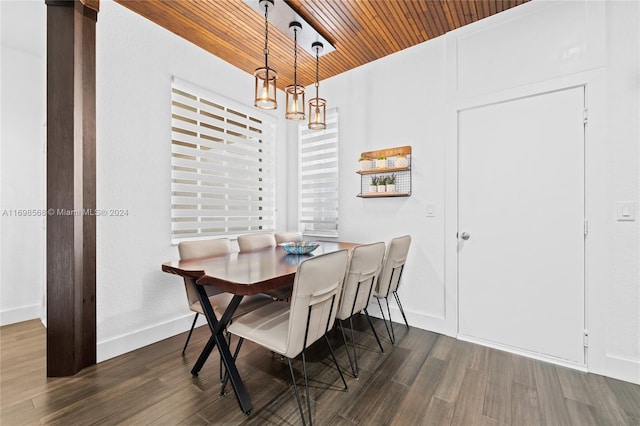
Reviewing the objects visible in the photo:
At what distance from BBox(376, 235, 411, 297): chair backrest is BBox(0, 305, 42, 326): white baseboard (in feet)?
12.0

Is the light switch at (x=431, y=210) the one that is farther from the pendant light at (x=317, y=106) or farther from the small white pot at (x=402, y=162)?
the pendant light at (x=317, y=106)

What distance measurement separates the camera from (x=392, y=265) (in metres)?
2.32

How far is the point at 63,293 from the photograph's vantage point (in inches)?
76.1

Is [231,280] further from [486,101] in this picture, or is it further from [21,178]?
[21,178]

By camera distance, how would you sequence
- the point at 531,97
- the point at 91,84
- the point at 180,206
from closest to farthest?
the point at 91,84, the point at 531,97, the point at 180,206

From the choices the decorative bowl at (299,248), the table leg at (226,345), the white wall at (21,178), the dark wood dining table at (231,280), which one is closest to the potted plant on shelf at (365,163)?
the decorative bowl at (299,248)

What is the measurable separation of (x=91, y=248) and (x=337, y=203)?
2410mm

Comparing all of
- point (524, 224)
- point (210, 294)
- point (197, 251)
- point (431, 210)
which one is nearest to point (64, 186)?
point (197, 251)

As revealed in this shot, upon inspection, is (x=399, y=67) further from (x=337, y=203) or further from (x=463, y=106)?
(x=337, y=203)

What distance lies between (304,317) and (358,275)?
60cm

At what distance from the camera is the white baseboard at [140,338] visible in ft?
6.96

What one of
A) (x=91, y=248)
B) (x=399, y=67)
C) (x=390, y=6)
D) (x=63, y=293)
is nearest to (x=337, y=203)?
(x=399, y=67)

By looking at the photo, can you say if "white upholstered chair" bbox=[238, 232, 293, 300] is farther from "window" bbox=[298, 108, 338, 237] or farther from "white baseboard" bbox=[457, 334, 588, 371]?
"white baseboard" bbox=[457, 334, 588, 371]

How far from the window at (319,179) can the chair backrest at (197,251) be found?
4.61 feet
